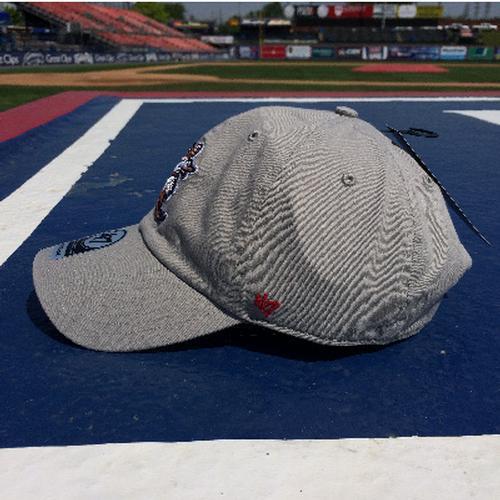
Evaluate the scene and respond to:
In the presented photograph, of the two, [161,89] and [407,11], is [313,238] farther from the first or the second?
[407,11]

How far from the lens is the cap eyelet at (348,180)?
5.11 ft

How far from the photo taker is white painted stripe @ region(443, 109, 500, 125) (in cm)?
833

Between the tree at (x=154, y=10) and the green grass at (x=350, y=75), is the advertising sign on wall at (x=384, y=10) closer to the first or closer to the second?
the tree at (x=154, y=10)

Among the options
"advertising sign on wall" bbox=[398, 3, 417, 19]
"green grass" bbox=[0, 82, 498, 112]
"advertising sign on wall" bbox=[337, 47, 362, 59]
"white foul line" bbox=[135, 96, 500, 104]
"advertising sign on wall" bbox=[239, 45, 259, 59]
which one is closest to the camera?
"white foul line" bbox=[135, 96, 500, 104]

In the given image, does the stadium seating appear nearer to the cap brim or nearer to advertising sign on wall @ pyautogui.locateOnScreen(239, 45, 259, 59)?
advertising sign on wall @ pyautogui.locateOnScreen(239, 45, 259, 59)

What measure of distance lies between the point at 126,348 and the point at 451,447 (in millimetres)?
1049

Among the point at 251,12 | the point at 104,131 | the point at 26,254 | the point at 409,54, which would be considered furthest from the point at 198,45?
the point at 251,12

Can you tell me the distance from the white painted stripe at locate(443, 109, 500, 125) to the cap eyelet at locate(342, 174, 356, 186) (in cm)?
756

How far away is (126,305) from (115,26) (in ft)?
136

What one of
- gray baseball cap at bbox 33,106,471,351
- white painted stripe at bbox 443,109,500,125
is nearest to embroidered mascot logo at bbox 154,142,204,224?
gray baseball cap at bbox 33,106,471,351

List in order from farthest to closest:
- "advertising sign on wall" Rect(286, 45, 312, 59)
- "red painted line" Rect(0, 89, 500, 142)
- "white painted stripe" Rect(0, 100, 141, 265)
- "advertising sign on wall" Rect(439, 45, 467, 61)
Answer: "advertising sign on wall" Rect(286, 45, 312, 59)
"advertising sign on wall" Rect(439, 45, 467, 61)
"red painted line" Rect(0, 89, 500, 142)
"white painted stripe" Rect(0, 100, 141, 265)

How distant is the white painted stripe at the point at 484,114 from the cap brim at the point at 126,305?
788 centimetres

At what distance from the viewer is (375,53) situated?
112 ft

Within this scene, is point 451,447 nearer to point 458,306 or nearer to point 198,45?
point 458,306
